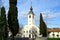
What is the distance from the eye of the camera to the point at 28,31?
84.0 meters

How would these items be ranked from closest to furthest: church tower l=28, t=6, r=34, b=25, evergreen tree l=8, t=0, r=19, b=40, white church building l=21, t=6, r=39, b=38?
evergreen tree l=8, t=0, r=19, b=40 < white church building l=21, t=6, r=39, b=38 < church tower l=28, t=6, r=34, b=25

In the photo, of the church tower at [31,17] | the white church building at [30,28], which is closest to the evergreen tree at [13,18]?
the white church building at [30,28]

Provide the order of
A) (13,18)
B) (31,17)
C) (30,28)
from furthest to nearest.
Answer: (31,17)
(30,28)
(13,18)

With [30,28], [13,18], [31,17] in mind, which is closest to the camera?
[13,18]

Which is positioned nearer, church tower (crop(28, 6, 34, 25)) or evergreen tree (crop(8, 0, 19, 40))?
evergreen tree (crop(8, 0, 19, 40))

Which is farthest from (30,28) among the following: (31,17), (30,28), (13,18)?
(13,18)

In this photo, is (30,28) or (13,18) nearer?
(13,18)

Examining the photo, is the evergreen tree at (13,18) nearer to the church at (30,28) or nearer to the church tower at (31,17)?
the church at (30,28)

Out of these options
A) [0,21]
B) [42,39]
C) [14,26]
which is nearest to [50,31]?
[42,39]

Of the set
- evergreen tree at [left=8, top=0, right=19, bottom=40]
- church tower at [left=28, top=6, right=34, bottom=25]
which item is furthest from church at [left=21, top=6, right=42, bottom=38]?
evergreen tree at [left=8, top=0, right=19, bottom=40]

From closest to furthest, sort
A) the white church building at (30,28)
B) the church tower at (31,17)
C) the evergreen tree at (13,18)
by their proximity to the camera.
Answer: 1. the evergreen tree at (13,18)
2. the white church building at (30,28)
3. the church tower at (31,17)

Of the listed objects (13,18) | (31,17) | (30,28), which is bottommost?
(30,28)

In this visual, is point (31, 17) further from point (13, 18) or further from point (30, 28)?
point (13, 18)

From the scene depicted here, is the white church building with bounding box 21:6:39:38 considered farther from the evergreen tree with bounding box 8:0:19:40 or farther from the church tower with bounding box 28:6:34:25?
the evergreen tree with bounding box 8:0:19:40
